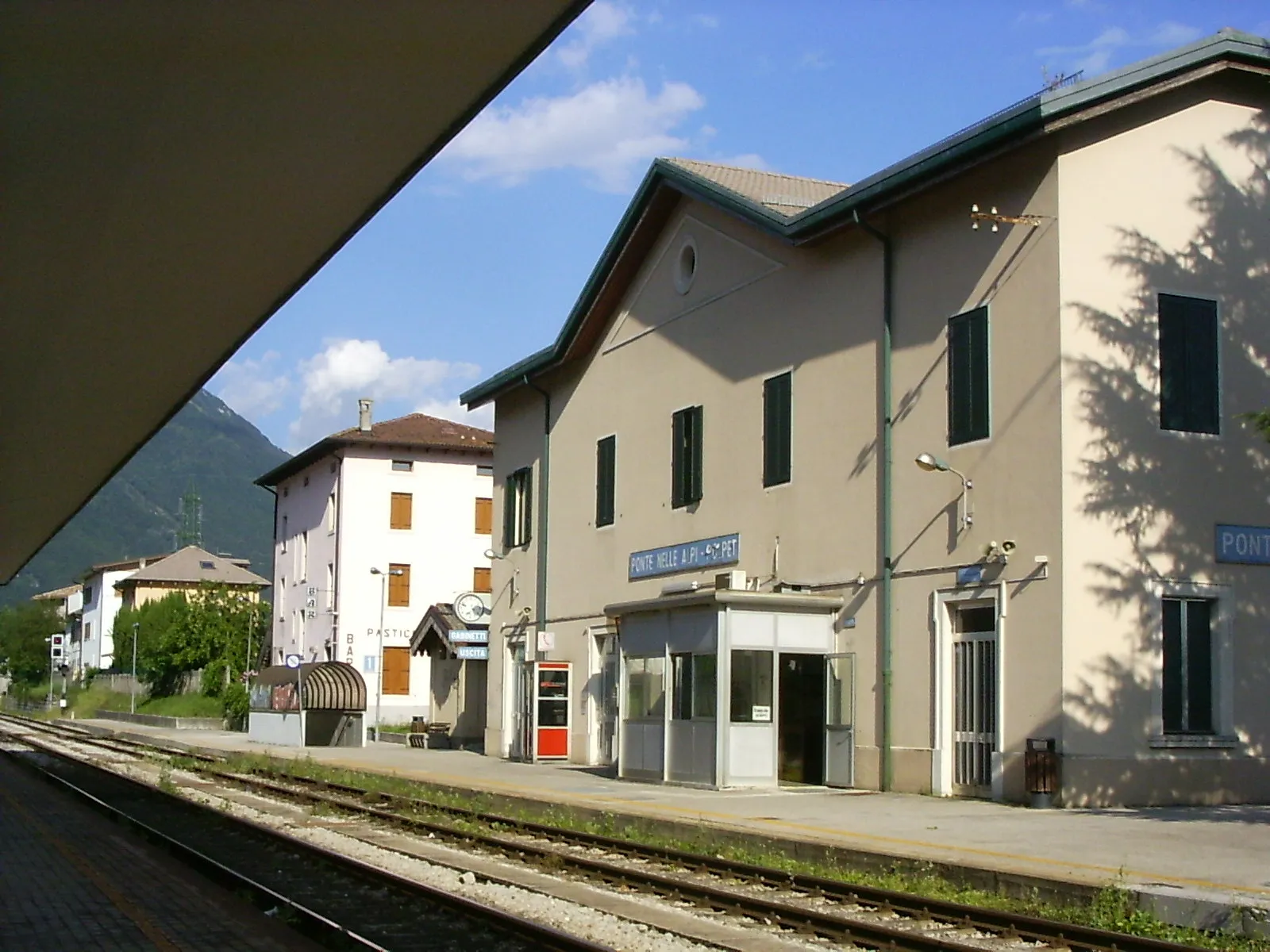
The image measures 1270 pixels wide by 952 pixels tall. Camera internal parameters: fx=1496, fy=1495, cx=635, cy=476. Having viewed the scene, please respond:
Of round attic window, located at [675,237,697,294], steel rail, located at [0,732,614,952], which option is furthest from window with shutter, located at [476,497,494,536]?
steel rail, located at [0,732,614,952]

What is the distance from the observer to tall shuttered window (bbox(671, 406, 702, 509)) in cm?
2566

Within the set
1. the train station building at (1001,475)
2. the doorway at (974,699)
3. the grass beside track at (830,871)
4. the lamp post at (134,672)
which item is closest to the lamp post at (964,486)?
the train station building at (1001,475)

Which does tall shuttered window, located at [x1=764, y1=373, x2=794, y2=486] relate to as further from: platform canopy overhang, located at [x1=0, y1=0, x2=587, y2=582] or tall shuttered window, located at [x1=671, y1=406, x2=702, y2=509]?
platform canopy overhang, located at [x1=0, y1=0, x2=587, y2=582]

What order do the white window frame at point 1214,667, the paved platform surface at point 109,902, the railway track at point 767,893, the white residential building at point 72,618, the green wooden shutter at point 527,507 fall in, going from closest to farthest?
1. the railway track at point 767,893
2. the paved platform surface at point 109,902
3. the white window frame at point 1214,667
4. the green wooden shutter at point 527,507
5. the white residential building at point 72,618

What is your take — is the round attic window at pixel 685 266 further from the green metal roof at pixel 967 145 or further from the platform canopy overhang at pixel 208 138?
the platform canopy overhang at pixel 208 138

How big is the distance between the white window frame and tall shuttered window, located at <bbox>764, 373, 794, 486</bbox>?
6592 mm

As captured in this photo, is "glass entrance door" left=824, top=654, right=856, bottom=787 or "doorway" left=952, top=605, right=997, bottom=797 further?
"glass entrance door" left=824, top=654, right=856, bottom=787

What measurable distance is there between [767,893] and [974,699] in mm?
6836

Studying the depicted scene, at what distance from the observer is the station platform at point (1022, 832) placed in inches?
421

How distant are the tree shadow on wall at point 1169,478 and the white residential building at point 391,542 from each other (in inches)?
1367

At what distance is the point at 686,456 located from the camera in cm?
2608

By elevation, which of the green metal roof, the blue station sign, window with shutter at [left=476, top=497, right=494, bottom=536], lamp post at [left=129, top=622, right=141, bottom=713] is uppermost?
the green metal roof

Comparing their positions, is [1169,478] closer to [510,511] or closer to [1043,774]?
[1043,774]

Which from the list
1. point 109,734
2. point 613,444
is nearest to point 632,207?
point 613,444
